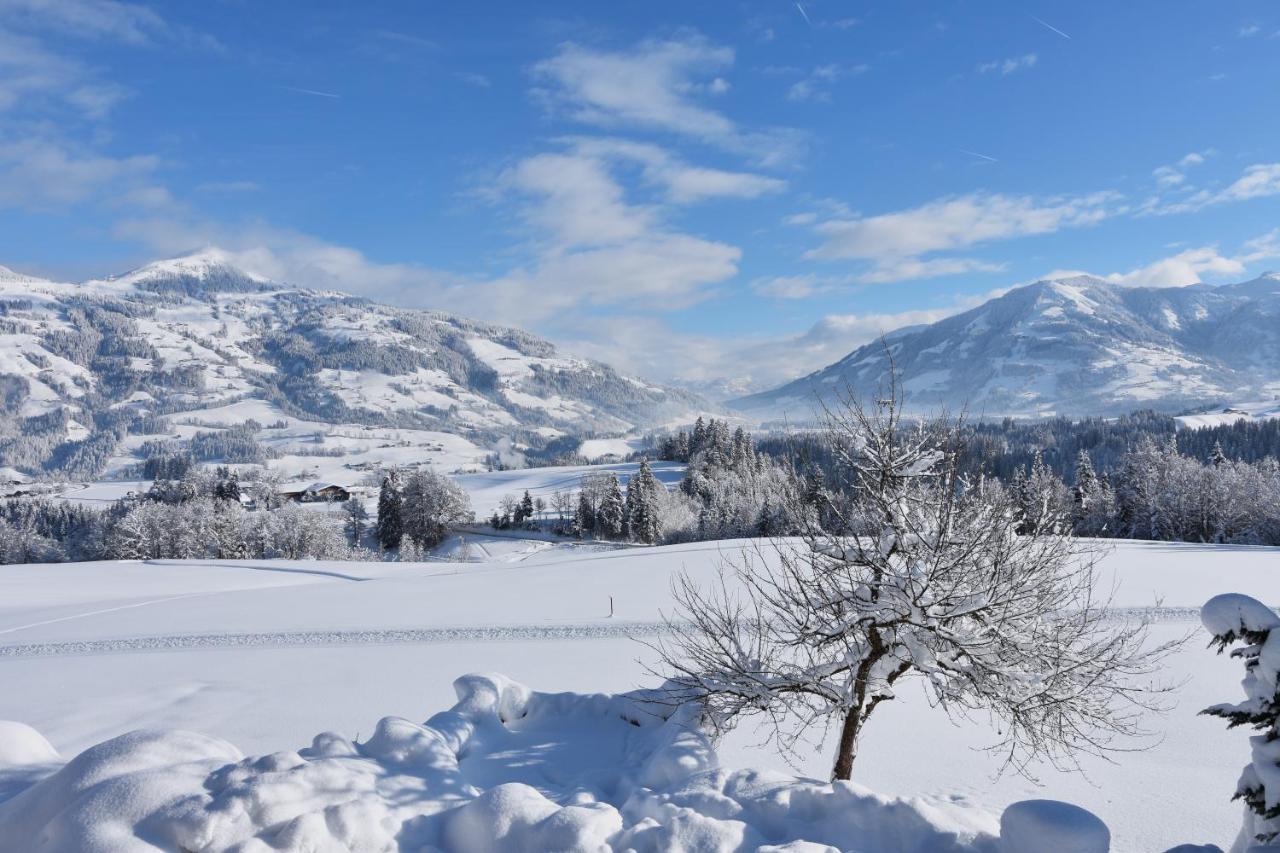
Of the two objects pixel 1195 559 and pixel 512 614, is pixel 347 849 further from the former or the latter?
pixel 1195 559

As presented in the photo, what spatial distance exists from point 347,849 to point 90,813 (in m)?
2.13

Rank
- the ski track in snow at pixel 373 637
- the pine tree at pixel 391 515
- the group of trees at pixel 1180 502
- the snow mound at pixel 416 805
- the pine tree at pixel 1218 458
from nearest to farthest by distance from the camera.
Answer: the snow mound at pixel 416 805 → the ski track in snow at pixel 373 637 → the group of trees at pixel 1180 502 → the pine tree at pixel 1218 458 → the pine tree at pixel 391 515

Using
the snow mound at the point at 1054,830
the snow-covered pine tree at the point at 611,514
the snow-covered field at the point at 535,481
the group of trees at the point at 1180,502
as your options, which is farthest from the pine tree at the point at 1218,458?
the snow mound at the point at 1054,830

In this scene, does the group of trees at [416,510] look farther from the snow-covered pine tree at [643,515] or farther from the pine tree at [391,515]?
the snow-covered pine tree at [643,515]

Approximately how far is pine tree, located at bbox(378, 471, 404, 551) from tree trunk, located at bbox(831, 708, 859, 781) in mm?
72774

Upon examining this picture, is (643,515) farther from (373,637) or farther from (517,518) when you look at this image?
(373,637)

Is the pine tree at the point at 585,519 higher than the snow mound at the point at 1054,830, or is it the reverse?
the snow mound at the point at 1054,830

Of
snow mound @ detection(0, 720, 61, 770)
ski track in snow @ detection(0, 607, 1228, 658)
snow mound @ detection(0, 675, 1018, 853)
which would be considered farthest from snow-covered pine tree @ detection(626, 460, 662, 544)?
snow mound @ detection(0, 720, 61, 770)

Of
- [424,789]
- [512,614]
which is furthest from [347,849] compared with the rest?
[512,614]

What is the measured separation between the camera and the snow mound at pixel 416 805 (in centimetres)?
567

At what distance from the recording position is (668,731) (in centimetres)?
915

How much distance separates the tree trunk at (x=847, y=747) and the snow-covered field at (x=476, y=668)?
3.46 feet

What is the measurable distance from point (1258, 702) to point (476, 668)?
1572 cm

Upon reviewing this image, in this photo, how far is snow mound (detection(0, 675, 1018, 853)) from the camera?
567 centimetres
